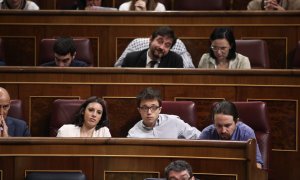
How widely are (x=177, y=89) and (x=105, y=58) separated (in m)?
0.48

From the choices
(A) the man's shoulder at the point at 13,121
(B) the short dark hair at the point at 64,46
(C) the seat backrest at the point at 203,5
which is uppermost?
(C) the seat backrest at the point at 203,5

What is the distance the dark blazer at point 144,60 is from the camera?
8.18 ft

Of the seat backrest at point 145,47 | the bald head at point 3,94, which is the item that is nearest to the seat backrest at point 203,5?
the seat backrest at point 145,47

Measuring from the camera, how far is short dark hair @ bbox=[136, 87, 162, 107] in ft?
7.03

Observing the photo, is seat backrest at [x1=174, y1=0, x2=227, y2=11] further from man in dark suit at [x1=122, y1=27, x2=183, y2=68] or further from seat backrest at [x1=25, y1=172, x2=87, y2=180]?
seat backrest at [x1=25, y1=172, x2=87, y2=180]

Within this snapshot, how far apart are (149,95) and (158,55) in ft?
1.20

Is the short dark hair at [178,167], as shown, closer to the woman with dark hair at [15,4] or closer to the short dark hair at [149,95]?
the short dark hair at [149,95]

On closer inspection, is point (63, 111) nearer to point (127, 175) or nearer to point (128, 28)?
point (127, 175)

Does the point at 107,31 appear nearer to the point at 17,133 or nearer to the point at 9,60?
the point at 9,60

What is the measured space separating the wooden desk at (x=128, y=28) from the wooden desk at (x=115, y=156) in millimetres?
824

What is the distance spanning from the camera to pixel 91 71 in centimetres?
232

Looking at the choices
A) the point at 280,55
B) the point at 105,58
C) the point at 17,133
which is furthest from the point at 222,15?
the point at 17,133

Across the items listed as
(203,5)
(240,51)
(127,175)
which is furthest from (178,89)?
(203,5)

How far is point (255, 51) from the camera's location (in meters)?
2.58
